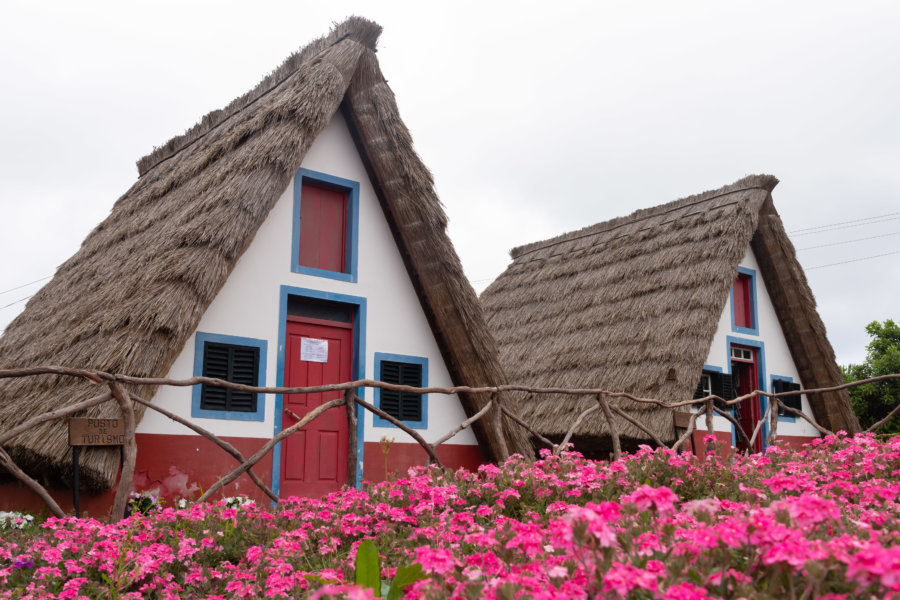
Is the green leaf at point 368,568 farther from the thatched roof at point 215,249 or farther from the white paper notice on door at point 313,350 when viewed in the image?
the white paper notice on door at point 313,350

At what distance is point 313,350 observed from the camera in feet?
23.9

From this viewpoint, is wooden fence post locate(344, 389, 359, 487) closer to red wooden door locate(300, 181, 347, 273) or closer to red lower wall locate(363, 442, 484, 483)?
red lower wall locate(363, 442, 484, 483)

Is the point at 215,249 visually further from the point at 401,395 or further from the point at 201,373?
the point at 401,395

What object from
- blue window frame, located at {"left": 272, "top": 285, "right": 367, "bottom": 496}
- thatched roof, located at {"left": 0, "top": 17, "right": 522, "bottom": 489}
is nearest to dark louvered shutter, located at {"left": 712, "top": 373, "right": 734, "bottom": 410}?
thatched roof, located at {"left": 0, "top": 17, "right": 522, "bottom": 489}

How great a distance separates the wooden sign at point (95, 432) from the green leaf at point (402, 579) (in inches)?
131

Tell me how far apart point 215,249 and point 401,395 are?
2538 millimetres

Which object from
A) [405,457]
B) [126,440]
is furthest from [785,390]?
[126,440]

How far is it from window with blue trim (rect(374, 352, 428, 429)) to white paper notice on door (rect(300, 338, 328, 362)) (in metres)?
0.54

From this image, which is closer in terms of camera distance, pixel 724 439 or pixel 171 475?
pixel 171 475

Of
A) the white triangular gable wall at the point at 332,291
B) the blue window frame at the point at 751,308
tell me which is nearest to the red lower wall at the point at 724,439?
the blue window frame at the point at 751,308

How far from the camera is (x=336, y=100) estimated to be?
7453 millimetres

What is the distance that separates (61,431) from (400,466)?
3.21 m

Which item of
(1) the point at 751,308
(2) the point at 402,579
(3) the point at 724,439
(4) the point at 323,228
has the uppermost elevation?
(4) the point at 323,228

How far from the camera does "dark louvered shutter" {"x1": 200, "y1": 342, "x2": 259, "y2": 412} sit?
647 cm
